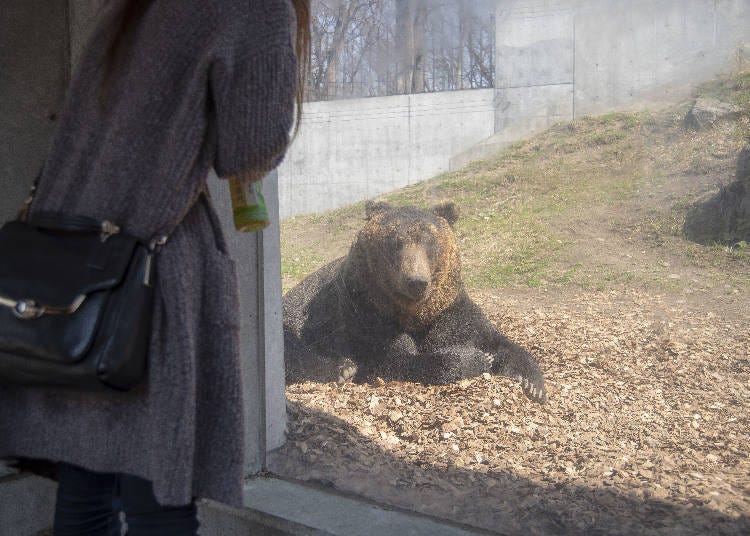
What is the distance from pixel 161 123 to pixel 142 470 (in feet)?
2.06


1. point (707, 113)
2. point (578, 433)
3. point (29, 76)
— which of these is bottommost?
point (578, 433)

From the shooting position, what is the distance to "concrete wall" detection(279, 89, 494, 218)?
2.45 metres

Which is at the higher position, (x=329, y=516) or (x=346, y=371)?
(x=346, y=371)

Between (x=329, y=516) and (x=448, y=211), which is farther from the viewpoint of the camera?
(x=448, y=211)

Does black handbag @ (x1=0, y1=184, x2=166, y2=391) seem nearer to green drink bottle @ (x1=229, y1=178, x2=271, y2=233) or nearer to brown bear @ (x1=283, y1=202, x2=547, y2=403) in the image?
green drink bottle @ (x1=229, y1=178, x2=271, y2=233)

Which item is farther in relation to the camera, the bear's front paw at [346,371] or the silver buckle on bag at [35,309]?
the bear's front paw at [346,371]

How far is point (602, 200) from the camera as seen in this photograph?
2.20m

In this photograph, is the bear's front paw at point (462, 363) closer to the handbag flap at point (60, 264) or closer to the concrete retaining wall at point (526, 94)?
the concrete retaining wall at point (526, 94)

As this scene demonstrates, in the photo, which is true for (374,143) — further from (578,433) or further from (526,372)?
(578,433)

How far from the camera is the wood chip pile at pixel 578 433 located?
1.88m

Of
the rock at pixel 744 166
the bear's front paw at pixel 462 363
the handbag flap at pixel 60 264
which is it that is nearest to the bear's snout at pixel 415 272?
the bear's front paw at pixel 462 363

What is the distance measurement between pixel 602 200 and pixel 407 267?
1.03m

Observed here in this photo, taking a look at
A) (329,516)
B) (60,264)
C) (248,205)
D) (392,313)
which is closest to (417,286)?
(392,313)

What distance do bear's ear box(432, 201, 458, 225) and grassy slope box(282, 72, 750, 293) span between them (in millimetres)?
29
